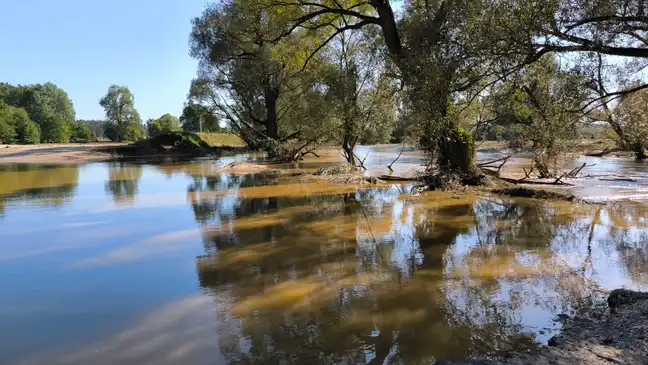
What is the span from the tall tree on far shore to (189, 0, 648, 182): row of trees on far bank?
44.0 meters

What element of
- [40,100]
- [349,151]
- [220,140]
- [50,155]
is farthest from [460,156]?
[40,100]

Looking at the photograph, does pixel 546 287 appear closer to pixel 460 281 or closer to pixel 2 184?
pixel 460 281

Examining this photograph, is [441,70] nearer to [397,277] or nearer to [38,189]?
[397,277]

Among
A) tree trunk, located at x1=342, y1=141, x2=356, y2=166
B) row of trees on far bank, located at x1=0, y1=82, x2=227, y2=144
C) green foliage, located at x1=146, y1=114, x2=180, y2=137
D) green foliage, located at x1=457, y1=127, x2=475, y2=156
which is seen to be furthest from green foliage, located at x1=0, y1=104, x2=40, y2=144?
green foliage, located at x1=457, y1=127, x2=475, y2=156

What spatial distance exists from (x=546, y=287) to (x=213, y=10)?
32.8 meters

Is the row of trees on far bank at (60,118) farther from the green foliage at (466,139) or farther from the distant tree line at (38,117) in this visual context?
the green foliage at (466,139)

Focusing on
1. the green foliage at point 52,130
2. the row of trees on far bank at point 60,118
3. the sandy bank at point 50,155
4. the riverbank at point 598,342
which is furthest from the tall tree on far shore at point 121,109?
the riverbank at point 598,342

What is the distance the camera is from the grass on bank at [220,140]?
57422mm

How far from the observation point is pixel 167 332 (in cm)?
562

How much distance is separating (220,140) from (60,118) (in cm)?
2702

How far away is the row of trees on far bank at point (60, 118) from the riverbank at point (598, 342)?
5781 centimetres

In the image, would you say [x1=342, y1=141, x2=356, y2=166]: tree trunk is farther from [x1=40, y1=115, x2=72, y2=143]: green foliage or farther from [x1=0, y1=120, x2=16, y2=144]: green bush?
[x1=40, y1=115, x2=72, y2=143]: green foliage

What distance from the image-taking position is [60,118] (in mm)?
66812

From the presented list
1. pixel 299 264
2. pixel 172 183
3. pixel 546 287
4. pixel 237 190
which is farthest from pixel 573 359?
pixel 172 183
